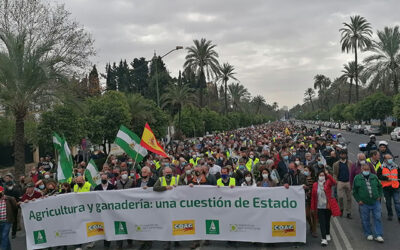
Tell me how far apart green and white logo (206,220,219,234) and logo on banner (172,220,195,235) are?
0.94 ft

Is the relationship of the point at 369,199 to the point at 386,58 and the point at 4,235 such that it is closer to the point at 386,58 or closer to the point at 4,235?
the point at 4,235

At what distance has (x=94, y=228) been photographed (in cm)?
746

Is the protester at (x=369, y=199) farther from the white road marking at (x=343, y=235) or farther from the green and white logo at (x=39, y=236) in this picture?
the green and white logo at (x=39, y=236)

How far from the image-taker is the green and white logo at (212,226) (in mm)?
Answer: 7277

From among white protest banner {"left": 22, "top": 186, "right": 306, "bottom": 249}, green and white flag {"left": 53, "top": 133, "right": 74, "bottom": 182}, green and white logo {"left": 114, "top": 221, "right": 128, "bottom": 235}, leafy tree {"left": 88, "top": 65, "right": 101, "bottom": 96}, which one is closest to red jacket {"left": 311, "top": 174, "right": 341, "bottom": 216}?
white protest banner {"left": 22, "top": 186, "right": 306, "bottom": 249}

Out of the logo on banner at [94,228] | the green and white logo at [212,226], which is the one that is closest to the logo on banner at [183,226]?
the green and white logo at [212,226]

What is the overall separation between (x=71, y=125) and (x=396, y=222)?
1504 centimetres

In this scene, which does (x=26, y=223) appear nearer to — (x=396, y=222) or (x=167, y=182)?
(x=167, y=182)

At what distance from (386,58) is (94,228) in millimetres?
42022

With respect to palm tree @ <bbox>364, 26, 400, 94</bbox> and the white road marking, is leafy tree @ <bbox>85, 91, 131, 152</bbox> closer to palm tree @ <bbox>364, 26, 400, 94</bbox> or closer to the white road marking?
the white road marking

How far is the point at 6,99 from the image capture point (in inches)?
593

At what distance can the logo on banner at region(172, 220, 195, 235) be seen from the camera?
24.0ft

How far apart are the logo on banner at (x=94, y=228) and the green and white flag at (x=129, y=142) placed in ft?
12.7

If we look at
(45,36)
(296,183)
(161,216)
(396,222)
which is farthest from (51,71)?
(396,222)
